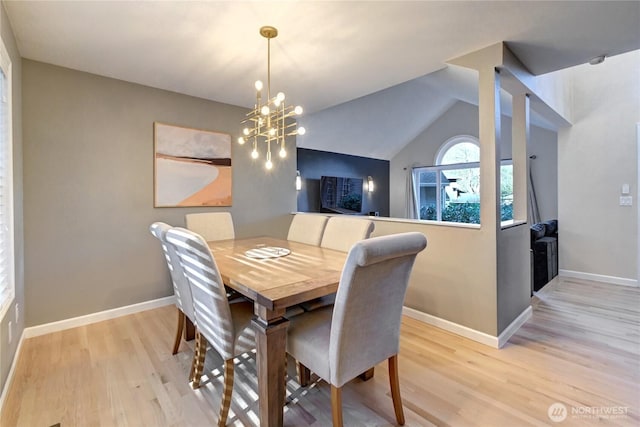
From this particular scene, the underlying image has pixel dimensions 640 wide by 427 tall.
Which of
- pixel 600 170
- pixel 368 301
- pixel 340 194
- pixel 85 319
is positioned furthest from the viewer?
pixel 340 194

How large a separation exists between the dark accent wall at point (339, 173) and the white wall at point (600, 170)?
395cm

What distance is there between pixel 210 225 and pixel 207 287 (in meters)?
1.64

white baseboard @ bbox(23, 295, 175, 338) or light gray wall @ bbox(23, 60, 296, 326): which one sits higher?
light gray wall @ bbox(23, 60, 296, 326)

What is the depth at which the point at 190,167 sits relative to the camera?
340 centimetres

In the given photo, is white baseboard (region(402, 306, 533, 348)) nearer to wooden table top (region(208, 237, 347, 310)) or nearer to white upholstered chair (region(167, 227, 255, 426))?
wooden table top (region(208, 237, 347, 310))

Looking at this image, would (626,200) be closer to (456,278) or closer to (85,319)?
(456,278)

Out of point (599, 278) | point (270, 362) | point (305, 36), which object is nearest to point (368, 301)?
point (270, 362)

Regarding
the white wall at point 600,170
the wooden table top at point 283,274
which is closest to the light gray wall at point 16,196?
the wooden table top at point 283,274

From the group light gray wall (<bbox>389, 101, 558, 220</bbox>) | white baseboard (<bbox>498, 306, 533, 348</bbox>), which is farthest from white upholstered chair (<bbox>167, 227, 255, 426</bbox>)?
light gray wall (<bbox>389, 101, 558, 220</bbox>)

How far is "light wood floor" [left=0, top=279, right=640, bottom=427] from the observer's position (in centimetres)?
161

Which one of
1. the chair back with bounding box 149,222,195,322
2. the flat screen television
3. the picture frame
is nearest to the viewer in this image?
the chair back with bounding box 149,222,195,322

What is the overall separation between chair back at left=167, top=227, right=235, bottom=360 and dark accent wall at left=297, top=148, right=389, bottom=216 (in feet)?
14.1

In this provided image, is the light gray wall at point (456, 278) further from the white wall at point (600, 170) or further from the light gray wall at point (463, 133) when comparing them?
the light gray wall at point (463, 133)

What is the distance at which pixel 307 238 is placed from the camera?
2986mm
